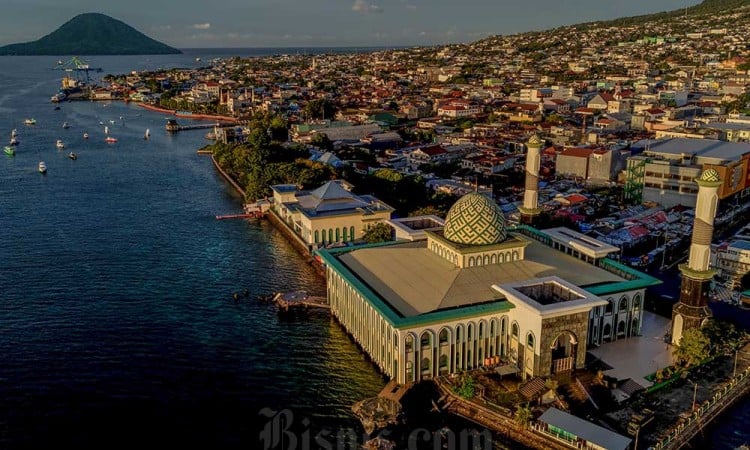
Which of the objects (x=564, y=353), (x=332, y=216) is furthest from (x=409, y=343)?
(x=332, y=216)

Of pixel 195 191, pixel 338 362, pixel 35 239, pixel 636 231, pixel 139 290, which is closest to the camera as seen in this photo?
pixel 338 362

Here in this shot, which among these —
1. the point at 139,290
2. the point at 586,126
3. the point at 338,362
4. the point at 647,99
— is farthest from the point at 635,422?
the point at 647,99

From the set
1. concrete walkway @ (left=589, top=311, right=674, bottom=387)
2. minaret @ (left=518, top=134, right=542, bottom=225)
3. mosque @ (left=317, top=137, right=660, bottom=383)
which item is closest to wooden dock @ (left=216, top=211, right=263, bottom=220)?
mosque @ (left=317, top=137, right=660, bottom=383)

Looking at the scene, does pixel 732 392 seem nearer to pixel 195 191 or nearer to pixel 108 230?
pixel 108 230

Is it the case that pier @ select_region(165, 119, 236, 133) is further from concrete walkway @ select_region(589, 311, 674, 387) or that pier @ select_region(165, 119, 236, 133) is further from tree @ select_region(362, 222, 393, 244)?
concrete walkway @ select_region(589, 311, 674, 387)

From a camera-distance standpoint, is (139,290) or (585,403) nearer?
(585,403)

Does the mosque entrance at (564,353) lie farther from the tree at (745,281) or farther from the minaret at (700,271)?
the tree at (745,281)

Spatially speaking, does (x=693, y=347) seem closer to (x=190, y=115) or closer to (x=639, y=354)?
(x=639, y=354)
